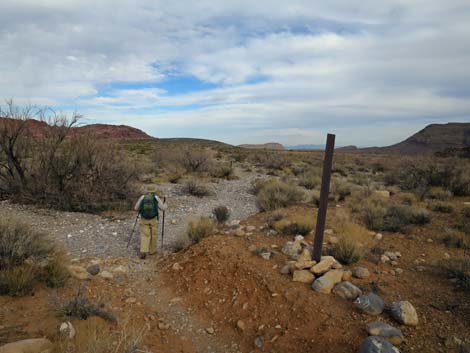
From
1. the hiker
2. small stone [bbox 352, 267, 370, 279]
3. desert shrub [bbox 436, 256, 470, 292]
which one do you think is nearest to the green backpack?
the hiker

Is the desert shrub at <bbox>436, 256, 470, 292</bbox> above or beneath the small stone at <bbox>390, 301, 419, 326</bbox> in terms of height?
above

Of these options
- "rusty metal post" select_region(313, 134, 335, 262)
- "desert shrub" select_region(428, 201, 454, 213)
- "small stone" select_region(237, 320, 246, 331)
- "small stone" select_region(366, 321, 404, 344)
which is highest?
"rusty metal post" select_region(313, 134, 335, 262)

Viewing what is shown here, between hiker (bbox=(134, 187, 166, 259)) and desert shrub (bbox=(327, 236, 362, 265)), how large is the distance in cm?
383

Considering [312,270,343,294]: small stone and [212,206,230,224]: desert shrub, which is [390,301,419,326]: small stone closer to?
[312,270,343,294]: small stone

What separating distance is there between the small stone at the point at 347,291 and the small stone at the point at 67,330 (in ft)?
11.6

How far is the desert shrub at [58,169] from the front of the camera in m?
10.2

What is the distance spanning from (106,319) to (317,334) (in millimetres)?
2709

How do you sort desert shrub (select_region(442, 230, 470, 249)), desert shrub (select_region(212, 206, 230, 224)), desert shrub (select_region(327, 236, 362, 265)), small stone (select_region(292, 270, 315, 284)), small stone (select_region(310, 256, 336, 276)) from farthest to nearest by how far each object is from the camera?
desert shrub (select_region(212, 206, 230, 224))
desert shrub (select_region(442, 230, 470, 249))
desert shrub (select_region(327, 236, 362, 265))
small stone (select_region(310, 256, 336, 276))
small stone (select_region(292, 270, 315, 284))

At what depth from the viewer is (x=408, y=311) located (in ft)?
12.9

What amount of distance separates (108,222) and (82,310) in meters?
5.53

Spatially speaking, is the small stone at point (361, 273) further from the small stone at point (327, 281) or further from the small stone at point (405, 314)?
the small stone at point (405, 314)

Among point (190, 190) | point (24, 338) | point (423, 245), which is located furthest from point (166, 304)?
point (190, 190)

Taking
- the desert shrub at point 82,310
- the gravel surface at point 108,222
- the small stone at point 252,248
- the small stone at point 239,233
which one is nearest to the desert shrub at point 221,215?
the gravel surface at point 108,222

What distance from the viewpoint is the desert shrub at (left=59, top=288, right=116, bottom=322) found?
3891 millimetres
